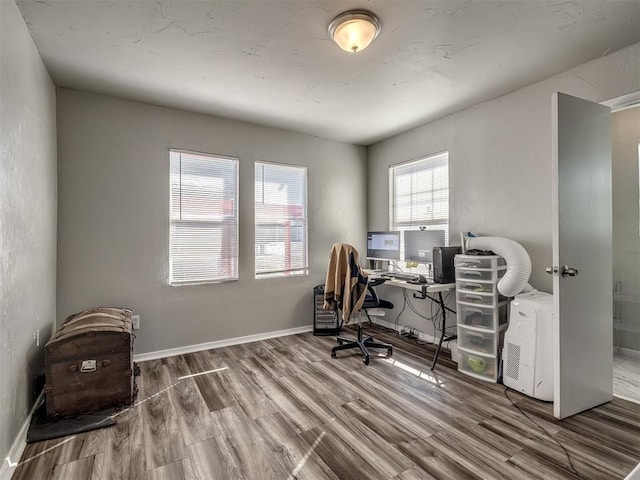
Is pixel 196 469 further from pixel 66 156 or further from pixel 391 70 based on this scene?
pixel 391 70

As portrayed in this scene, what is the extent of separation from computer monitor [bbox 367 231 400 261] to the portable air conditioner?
1594mm

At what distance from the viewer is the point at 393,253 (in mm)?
4047

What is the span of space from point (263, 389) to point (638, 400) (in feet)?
9.48

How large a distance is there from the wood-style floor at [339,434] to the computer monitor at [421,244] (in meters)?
1.25

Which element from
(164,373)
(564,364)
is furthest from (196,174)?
(564,364)

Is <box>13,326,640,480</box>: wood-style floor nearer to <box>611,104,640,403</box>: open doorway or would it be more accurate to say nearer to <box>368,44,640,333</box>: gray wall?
<box>368,44,640,333</box>: gray wall

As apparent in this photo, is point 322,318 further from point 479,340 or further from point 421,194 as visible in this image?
point 421,194

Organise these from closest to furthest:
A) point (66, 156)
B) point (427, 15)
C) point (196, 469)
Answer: point (196, 469), point (427, 15), point (66, 156)

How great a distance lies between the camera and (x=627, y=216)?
→ 331 cm

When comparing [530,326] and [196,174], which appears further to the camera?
[196,174]

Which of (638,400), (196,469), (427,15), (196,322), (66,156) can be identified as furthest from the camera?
(196,322)

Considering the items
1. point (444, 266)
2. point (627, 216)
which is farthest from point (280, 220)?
point (627, 216)

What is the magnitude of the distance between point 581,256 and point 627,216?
5.90 feet

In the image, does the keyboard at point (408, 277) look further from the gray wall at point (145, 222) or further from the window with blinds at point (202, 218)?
the window with blinds at point (202, 218)
